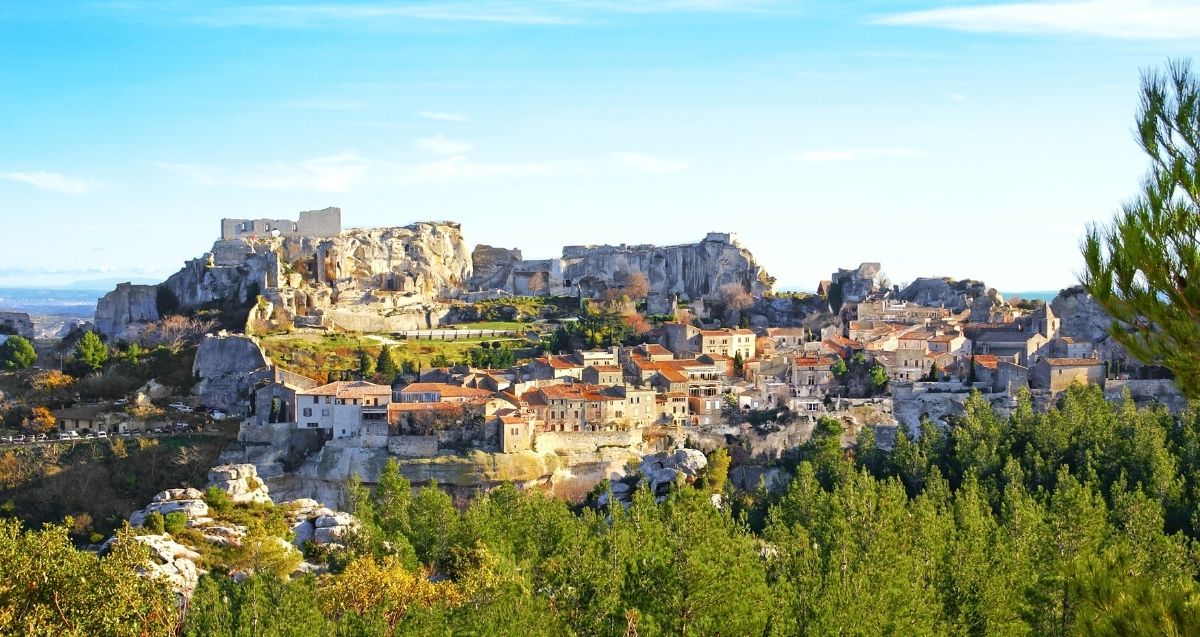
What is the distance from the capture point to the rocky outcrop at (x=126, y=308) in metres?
61.6

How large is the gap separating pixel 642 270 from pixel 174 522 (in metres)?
45.5

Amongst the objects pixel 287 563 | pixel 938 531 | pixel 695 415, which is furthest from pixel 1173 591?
pixel 695 415

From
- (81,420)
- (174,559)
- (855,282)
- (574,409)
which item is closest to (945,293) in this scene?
(855,282)

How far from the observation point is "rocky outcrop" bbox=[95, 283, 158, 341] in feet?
202

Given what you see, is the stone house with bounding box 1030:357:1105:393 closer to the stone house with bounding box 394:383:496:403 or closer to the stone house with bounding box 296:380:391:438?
the stone house with bounding box 394:383:496:403

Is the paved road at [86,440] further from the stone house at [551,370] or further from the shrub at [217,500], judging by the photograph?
the stone house at [551,370]

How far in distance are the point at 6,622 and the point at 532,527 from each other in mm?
18673

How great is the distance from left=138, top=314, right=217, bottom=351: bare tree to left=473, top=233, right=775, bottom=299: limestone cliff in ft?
71.6

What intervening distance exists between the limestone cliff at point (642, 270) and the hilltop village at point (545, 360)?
291 mm

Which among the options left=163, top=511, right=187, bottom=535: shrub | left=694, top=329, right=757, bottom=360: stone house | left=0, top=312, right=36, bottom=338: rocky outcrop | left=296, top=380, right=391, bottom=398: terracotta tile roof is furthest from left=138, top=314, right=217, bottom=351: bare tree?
left=163, top=511, right=187, bottom=535: shrub

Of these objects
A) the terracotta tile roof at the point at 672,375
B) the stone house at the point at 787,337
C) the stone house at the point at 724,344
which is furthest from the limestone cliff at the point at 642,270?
the terracotta tile roof at the point at 672,375

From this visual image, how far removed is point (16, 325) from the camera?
6600 centimetres

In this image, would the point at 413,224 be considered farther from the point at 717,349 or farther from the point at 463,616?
the point at 463,616

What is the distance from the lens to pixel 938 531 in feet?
103
